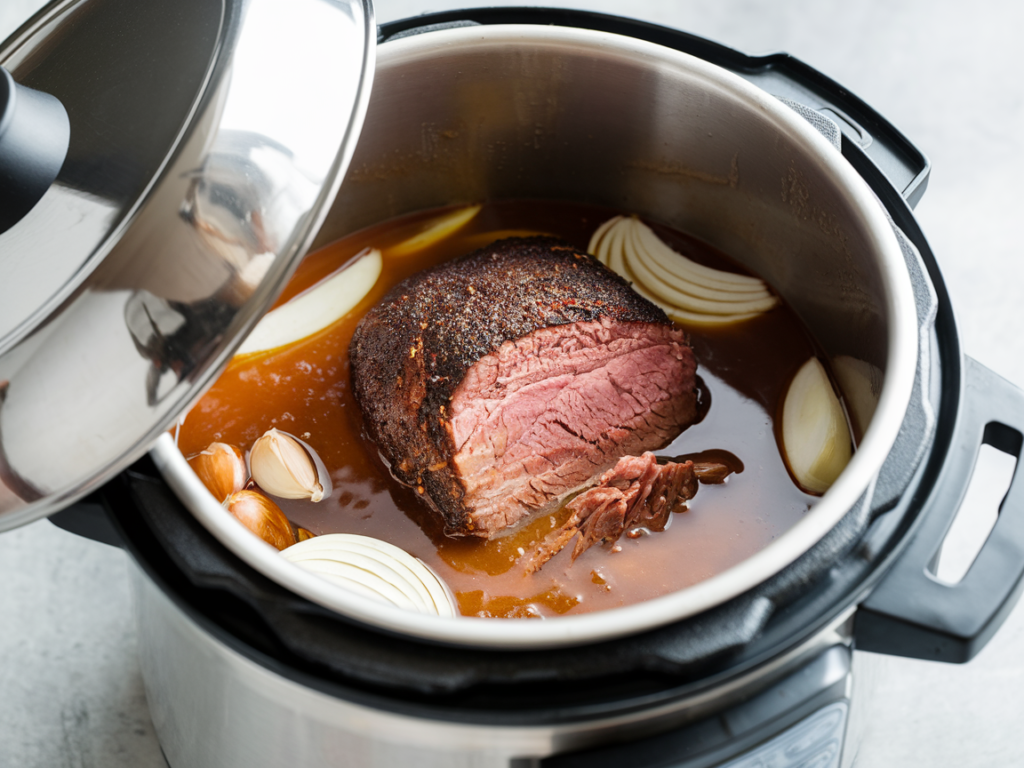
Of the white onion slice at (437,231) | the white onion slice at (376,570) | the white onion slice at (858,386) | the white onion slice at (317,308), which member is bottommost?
the white onion slice at (376,570)

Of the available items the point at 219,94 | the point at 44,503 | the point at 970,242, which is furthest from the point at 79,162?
the point at 970,242

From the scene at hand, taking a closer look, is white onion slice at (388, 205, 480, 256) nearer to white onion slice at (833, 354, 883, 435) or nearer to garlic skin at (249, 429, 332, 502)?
garlic skin at (249, 429, 332, 502)

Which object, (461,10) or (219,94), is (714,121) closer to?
(461,10)

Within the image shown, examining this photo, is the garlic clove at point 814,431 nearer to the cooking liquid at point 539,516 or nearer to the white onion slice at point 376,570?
the cooking liquid at point 539,516

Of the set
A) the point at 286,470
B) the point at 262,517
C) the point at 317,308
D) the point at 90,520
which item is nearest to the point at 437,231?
the point at 317,308

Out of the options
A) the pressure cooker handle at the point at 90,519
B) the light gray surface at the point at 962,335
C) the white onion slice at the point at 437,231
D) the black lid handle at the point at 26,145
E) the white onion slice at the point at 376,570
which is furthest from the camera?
the white onion slice at the point at 437,231

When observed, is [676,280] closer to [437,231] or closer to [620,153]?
[620,153]

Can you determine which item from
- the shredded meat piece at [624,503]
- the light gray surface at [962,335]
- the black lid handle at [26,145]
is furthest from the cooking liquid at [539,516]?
the black lid handle at [26,145]
